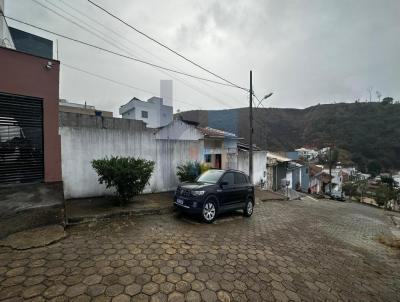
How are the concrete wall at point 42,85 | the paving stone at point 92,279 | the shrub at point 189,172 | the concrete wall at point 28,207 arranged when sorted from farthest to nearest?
the shrub at point 189,172 → the concrete wall at point 42,85 → the concrete wall at point 28,207 → the paving stone at point 92,279

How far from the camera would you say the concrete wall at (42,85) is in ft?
18.5

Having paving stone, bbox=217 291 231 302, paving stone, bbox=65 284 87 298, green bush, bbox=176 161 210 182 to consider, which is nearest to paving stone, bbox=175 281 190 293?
paving stone, bbox=217 291 231 302

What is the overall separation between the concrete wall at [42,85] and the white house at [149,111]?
22871 millimetres

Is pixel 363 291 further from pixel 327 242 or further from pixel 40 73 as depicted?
pixel 40 73

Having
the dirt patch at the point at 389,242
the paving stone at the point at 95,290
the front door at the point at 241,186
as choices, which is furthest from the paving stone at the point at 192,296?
the dirt patch at the point at 389,242

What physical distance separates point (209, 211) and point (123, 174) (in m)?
3.07

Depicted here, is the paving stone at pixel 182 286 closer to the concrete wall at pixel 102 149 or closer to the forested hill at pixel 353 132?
the concrete wall at pixel 102 149

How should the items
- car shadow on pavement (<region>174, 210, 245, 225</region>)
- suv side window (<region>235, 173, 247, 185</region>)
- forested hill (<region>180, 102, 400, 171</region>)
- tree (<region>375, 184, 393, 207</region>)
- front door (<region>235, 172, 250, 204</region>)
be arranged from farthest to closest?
forested hill (<region>180, 102, 400, 171</region>) → tree (<region>375, 184, 393, 207</region>) → suv side window (<region>235, 173, 247, 185</region>) → front door (<region>235, 172, 250, 204</region>) → car shadow on pavement (<region>174, 210, 245, 225</region>)

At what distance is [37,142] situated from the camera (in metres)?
6.18

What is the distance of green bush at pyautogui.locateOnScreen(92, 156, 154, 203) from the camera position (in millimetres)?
6855

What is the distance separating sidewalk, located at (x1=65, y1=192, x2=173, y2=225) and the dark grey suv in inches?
39.4

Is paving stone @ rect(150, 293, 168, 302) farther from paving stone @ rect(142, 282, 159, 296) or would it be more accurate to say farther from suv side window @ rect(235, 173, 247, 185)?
suv side window @ rect(235, 173, 247, 185)

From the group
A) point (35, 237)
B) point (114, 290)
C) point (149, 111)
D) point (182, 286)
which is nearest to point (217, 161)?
point (35, 237)

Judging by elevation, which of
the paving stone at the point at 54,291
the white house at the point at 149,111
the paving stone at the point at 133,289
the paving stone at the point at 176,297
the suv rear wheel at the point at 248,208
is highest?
the white house at the point at 149,111
